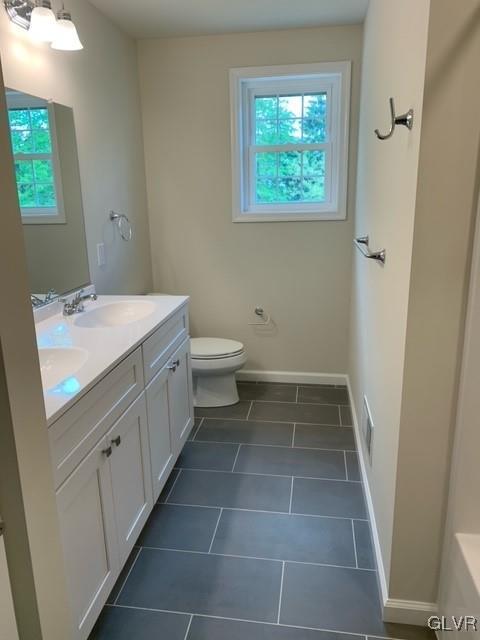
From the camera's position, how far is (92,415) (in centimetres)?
151

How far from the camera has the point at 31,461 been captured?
36.0 inches

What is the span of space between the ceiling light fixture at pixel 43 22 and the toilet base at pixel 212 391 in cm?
202

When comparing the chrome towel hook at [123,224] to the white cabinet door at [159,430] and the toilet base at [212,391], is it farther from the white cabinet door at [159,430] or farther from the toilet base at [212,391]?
the white cabinet door at [159,430]

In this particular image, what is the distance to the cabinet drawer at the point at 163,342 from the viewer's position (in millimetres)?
2002

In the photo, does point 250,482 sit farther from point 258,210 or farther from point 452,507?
point 258,210

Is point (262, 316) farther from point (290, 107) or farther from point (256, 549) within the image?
point (256, 549)

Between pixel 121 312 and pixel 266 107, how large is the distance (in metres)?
1.85

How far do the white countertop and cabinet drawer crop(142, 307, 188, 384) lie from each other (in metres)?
0.05

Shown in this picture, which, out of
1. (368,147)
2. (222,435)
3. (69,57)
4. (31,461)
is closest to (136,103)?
(69,57)

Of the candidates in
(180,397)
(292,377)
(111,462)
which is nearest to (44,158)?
(180,397)

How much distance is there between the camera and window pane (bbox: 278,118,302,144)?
3.34 meters

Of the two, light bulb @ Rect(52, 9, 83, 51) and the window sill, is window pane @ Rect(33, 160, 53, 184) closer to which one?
light bulb @ Rect(52, 9, 83, 51)

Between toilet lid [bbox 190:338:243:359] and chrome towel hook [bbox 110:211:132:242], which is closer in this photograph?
chrome towel hook [bbox 110:211:132:242]

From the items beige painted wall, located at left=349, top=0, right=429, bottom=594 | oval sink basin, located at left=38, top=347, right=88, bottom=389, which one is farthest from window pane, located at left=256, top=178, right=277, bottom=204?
oval sink basin, located at left=38, top=347, right=88, bottom=389
